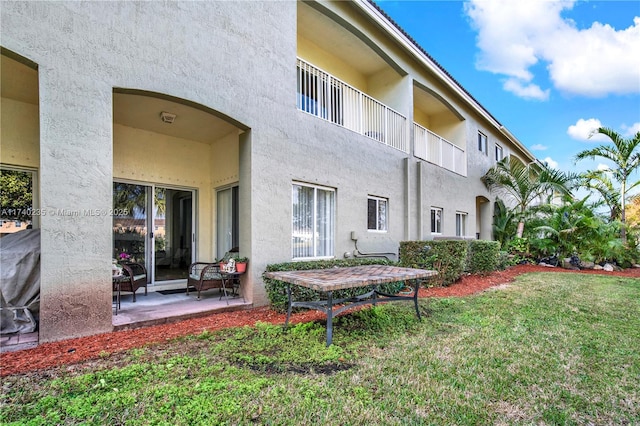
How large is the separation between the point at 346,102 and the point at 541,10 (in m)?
11.9

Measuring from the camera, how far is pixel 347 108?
29.6 ft

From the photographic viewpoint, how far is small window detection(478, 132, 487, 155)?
16.5 meters

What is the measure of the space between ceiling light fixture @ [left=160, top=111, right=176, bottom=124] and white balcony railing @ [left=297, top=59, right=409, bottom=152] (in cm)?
277

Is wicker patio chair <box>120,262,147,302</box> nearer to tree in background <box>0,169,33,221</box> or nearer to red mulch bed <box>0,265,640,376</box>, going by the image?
red mulch bed <box>0,265,640,376</box>

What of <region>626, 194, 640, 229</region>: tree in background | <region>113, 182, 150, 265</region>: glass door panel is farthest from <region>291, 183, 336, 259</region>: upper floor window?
<region>626, 194, 640, 229</region>: tree in background

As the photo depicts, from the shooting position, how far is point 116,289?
223 inches

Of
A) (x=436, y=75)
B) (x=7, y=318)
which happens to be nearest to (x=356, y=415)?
(x=7, y=318)

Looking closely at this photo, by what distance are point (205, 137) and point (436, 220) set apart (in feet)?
29.1

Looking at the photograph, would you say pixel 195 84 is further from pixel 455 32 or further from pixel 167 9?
pixel 455 32

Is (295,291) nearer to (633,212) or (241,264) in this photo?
(241,264)

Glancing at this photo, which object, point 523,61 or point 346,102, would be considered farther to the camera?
point 523,61

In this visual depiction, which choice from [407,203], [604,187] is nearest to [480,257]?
[407,203]

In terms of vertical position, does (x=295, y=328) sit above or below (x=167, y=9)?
below

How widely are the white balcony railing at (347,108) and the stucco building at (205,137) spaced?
0.05 meters
